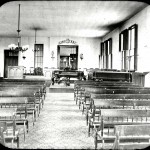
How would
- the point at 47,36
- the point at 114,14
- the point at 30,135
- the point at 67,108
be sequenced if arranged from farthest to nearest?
the point at 47,36
the point at 114,14
the point at 67,108
the point at 30,135

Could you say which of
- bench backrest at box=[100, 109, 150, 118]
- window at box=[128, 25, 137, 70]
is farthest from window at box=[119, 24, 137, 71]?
bench backrest at box=[100, 109, 150, 118]

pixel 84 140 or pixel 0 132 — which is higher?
pixel 0 132

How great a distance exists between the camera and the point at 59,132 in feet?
15.3

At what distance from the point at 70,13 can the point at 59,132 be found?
7.88m

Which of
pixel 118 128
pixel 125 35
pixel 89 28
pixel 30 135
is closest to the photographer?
pixel 118 128

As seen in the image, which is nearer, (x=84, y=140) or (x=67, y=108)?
(x=84, y=140)

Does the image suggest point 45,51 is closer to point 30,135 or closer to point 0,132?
point 30,135

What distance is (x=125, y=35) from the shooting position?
12734mm

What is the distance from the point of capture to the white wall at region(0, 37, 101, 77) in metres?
19.8

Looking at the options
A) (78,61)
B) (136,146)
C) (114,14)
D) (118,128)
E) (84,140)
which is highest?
(114,14)

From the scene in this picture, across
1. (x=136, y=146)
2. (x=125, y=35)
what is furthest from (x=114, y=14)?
(x=136, y=146)

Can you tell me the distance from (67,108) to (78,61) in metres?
12.8

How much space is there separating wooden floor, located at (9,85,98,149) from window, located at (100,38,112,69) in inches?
416

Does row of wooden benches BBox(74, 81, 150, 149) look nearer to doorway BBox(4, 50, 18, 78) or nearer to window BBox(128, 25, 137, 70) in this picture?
window BBox(128, 25, 137, 70)
